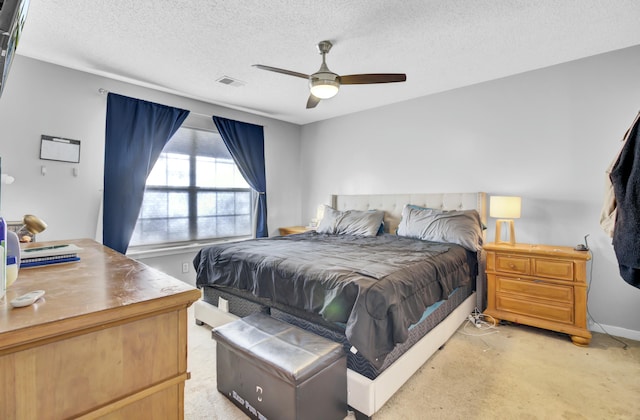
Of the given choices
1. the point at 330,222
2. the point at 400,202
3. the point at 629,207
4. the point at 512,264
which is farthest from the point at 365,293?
the point at 400,202

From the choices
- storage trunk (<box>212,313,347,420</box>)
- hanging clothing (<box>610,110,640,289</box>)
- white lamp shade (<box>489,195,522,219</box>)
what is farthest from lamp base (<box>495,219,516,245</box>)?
storage trunk (<box>212,313,347,420</box>)

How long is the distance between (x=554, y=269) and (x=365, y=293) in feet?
6.53

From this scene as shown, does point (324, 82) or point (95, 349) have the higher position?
point (324, 82)

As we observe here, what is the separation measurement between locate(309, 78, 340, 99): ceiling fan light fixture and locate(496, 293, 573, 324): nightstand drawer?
2.42 m

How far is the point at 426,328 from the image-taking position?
213 cm

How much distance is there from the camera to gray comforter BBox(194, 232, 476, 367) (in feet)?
5.21

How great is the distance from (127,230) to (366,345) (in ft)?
9.77

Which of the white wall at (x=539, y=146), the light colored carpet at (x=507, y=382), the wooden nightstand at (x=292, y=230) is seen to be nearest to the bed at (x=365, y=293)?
the light colored carpet at (x=507, y=382)

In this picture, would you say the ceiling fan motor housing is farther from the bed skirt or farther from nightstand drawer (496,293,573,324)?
nightstand drawer (496,293,573,324)

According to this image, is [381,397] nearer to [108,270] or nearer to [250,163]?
[108,270]

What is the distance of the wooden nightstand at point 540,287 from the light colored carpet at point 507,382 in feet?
0.54

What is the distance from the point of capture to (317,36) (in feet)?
7.75

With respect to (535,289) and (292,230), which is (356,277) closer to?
(535,289)

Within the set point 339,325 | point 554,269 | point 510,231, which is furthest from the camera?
point 510,231
